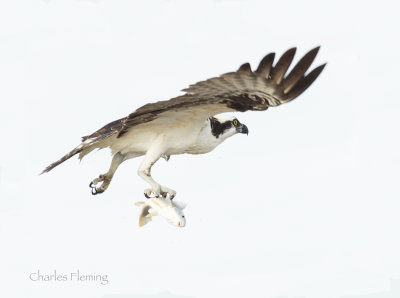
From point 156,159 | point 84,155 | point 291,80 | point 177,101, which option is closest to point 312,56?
point 291,80

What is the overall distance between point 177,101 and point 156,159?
104 centimetres

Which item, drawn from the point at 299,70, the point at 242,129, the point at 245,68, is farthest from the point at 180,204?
the point at 299,70

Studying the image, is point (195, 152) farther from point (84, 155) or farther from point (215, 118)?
point (84, 155)

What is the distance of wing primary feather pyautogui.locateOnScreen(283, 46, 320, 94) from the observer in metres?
10.6

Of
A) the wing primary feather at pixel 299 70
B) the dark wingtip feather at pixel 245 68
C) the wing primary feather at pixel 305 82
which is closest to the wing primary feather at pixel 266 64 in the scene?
the dark wingtip feather at pixel 245 68

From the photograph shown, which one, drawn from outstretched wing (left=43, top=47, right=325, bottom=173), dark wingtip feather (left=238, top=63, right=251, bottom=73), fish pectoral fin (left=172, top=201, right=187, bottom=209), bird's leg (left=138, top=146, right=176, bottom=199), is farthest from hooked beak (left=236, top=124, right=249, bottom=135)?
dark wingtip feather (left=238, top=63, right=251, bottom=73)

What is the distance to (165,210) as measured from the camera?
1153cm

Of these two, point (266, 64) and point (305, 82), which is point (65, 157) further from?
point (305, 82)

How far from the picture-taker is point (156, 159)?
38.7 ft

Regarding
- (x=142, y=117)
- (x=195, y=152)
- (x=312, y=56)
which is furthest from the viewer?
(x=195, y=152)

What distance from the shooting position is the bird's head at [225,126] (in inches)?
483

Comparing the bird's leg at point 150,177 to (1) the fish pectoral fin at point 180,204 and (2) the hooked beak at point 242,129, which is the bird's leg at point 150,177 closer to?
(1) the fish pectoral fin at point 180,204

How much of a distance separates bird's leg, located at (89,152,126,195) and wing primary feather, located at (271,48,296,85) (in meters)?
2.49

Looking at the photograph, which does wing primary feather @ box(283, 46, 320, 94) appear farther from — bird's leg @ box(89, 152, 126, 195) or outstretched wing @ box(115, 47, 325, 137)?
bird's leg @ box(89, 152, 126, 195)
